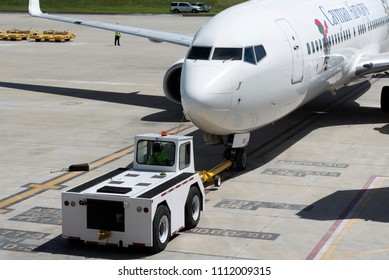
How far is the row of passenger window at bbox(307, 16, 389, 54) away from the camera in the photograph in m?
26.9

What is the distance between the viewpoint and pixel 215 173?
22.5 meters

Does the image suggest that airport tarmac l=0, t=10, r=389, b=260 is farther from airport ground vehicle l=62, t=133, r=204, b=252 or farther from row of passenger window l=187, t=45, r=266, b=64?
row of passenger window l=187, t=45, r=266, b=64

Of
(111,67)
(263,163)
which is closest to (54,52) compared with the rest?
(111,67)

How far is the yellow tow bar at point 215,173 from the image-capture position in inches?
852

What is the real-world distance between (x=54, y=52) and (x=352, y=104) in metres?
27.7

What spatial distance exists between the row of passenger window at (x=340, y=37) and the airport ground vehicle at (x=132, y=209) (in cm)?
966

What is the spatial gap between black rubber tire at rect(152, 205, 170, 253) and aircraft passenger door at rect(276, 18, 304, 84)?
886 cm

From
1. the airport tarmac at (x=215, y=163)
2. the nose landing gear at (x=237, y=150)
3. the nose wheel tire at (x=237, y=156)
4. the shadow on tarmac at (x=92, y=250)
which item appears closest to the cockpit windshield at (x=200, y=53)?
the nose landing gear at (x=237, y=150)

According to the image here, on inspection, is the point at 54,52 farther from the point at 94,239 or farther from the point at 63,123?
the point at 94,239

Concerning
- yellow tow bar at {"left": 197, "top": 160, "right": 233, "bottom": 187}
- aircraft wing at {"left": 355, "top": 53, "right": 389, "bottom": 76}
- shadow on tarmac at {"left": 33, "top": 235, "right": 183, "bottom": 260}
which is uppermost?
aircraft wing at {"left": 355, "top": 53, "right": 389, "bottom": 76}

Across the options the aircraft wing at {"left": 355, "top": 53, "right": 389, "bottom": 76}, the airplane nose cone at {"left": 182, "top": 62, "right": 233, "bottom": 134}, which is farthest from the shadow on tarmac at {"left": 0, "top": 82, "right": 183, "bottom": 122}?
the airplane nose cone at {"left": 182, "top": 62, "right": 233, "bottom": 134}

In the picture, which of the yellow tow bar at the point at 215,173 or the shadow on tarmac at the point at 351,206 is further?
the yellow tow bar at the point at 215,173

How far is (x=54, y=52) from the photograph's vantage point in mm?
57250

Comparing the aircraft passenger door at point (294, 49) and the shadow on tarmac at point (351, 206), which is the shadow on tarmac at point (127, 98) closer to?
the aircraft passenger door at point (294, 49)
